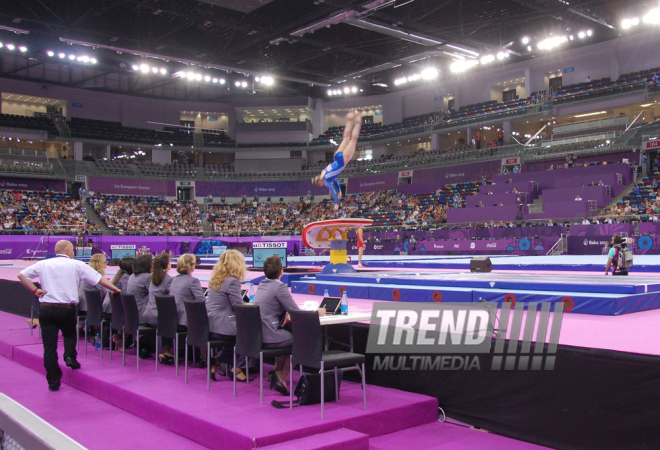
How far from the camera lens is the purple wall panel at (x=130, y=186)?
127 feet

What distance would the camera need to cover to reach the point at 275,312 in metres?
5.07

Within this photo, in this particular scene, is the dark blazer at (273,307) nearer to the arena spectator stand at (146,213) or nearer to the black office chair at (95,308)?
the black office chair at (95,308)

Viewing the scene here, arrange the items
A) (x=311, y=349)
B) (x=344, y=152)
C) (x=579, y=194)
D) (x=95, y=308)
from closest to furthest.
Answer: (x=311, y=349) → (x=95, y=308) → (x=344, y=152) → (x=579, y=194)

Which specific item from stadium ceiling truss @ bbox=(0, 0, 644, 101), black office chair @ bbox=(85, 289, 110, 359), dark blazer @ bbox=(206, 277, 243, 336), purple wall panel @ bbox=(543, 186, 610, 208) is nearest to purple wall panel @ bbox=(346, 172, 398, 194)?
stadium ceiling truss @ bbox=(0, 0, 644, 101)

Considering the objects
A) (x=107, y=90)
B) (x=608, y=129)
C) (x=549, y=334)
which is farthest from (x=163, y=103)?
(x=549, y=334)

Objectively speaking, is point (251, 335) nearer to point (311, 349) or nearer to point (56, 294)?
point (311, 349)

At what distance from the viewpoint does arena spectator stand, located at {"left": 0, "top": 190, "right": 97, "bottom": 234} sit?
97.9 feet

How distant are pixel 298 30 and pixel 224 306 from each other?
2257 centimetres

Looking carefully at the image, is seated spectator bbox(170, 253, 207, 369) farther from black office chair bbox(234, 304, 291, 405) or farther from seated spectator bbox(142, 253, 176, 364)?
black office chair bbox(234, 304, 291, 405)

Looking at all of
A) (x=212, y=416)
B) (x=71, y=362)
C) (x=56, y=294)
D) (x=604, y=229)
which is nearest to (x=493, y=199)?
(x=604, y=229)

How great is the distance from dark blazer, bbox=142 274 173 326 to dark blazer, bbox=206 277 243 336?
1323mm

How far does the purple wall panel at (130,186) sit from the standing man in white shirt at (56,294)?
35.4m

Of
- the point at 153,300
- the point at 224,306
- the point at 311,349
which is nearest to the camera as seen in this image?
the point at 311,349

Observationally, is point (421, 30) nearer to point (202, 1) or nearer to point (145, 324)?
→ point (202, 1)
